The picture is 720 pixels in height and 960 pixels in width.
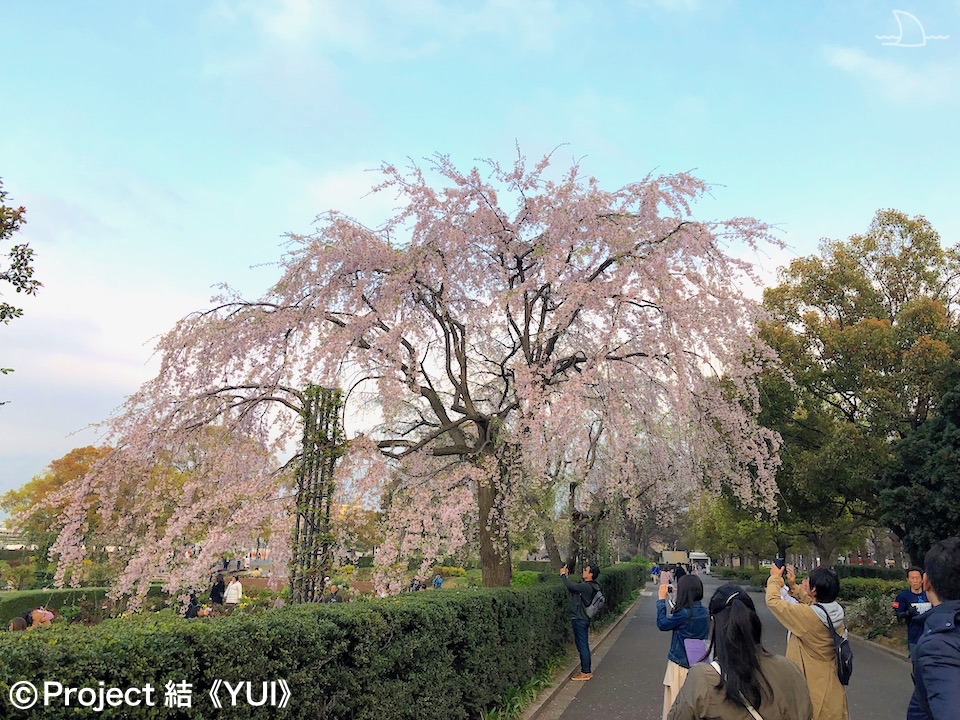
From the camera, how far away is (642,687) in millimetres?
9523

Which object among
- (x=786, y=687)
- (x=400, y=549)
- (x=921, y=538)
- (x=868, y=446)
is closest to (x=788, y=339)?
(x=868, y=446)

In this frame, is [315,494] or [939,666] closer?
[939,666]

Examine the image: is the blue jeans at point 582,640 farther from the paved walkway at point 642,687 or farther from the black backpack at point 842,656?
the black backpack at point 842,656

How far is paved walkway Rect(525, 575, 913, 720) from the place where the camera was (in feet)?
26.2

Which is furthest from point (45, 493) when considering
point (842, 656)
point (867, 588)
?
point (842, 656)

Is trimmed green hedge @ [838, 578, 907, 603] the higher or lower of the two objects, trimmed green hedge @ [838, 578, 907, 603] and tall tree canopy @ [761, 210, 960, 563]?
the lower

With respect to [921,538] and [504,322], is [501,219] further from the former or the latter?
[921,538]

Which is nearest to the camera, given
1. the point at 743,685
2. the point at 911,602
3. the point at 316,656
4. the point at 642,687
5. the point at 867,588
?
the point at 743,685

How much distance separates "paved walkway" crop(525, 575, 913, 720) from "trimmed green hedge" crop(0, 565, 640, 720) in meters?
1.22

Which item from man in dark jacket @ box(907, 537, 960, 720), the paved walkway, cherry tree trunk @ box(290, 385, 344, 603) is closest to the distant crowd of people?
man in dark jacket @ box(907, 537, 960, 720)

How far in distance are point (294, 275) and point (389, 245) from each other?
5.34 feet

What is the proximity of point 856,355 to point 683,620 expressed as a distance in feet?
50.5

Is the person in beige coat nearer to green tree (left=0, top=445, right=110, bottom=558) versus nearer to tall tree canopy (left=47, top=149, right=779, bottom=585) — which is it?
tall tree canopy (left=47, top=149, right=779, bottom=585)

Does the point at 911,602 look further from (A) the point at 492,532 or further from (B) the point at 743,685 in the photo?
(A) the point at 492,532
